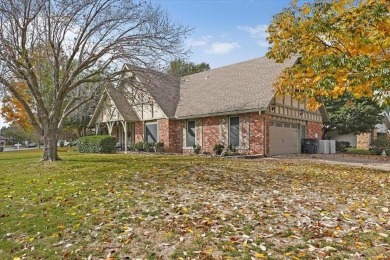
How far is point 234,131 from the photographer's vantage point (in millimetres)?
19391

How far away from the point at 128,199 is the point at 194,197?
1454 millimetres

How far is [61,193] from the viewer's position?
721 centimetres

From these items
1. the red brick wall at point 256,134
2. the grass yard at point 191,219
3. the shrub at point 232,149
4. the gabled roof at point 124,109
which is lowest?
the grass yard at point 191,219

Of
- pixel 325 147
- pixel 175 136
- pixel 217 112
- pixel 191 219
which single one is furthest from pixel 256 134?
pixel 191 219

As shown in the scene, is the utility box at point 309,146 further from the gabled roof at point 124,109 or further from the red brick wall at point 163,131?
the gabled roof at point 124,109

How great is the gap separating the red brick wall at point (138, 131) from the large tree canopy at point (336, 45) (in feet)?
47.4

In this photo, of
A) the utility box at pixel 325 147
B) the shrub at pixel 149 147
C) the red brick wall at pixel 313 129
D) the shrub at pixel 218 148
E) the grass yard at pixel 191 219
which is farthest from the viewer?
the red brick wall at pixel 313 129

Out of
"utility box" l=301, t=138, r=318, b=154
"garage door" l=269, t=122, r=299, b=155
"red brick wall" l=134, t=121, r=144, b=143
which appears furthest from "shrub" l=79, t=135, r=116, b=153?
"utility box" l=301, t=138, r=318, b=154

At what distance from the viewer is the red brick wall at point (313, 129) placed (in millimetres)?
23734

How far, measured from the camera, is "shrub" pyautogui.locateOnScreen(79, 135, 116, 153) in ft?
72.3

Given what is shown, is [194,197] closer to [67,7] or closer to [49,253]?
[49,253]

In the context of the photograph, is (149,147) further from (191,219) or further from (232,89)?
(191,219)

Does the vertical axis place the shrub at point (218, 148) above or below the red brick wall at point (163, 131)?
below

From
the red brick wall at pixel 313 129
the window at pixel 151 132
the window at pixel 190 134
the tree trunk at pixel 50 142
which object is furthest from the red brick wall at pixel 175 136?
the red brick wall at pixel 313 129
